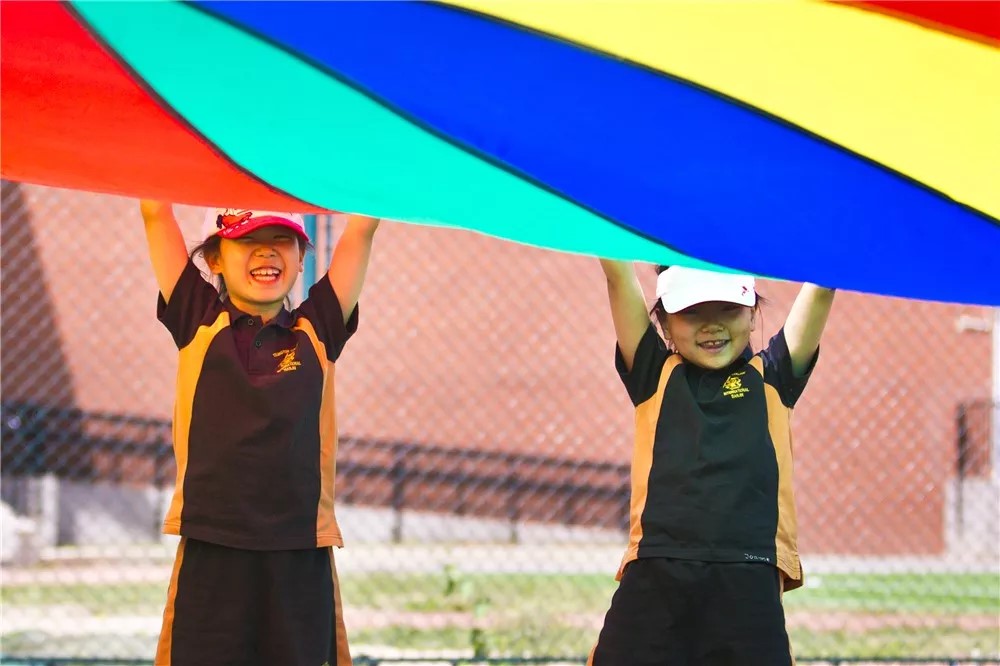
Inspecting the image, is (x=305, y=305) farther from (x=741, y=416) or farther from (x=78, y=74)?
(x=741, y=416)

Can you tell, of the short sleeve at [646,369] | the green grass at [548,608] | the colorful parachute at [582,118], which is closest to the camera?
the colorful parachute at [582,118]

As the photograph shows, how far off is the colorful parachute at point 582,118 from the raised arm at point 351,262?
40 centimetres

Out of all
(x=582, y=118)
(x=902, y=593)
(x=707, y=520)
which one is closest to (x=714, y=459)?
(x=707, y=520)

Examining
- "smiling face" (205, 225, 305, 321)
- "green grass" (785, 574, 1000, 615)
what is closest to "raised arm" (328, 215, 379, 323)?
"smiling face" (205, 225, 305, 321)

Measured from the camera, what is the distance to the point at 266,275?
3.18 metres

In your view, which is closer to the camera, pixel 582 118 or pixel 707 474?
pixel 582 118

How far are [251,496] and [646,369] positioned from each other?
103cm

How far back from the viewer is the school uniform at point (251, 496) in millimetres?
2904

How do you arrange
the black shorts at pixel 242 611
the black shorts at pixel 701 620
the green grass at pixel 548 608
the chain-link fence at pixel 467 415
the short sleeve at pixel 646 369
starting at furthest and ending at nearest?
the chain-link fence at pixel 467 415
the green grass at pixel 548 608
the short sleeve at pixel 646 369
the black shorts at pixel 701 620
the black shorts at pixel 242 611

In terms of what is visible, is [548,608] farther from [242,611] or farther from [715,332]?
[242,611]

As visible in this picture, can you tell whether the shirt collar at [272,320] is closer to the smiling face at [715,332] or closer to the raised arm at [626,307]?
the raised arm at [626,307]

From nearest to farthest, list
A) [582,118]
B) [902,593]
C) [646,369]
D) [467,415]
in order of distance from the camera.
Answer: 1. [582,118]
2. [646,369]
3. [902,593]
4. [467,415]

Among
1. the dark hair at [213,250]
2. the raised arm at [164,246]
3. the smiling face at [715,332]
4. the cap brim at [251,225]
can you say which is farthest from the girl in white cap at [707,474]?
the raised arm at [164,246]

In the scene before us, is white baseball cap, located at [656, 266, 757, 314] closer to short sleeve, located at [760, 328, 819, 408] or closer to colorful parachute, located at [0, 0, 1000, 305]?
short sleeve, located at [760, 328, 819, 408]
